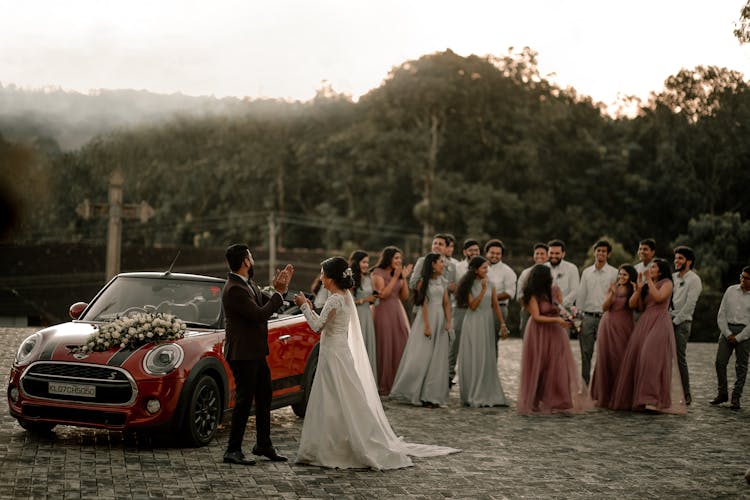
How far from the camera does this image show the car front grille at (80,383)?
942 centimetres

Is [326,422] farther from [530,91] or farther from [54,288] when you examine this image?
[530,91]

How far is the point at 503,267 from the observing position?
53.7 ft

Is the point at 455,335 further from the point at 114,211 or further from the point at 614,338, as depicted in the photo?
the point at 114,211

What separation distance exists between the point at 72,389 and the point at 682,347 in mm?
8798

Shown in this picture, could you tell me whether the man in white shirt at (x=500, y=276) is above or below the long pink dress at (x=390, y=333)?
above

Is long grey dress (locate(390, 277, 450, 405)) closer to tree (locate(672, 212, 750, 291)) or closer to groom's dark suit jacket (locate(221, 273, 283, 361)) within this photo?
groom's dark suit jacket (locate(221, 273, 283, 361))

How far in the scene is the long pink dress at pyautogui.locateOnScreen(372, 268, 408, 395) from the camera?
15.8 m

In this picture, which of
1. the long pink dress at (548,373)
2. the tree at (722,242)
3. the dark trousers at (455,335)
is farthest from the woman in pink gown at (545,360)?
the tree at (722,242)

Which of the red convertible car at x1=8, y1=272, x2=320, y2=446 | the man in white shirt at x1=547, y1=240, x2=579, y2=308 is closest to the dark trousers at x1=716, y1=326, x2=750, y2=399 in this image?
the man in white shirt at x1=547, y1=240, x2=579, y2=308

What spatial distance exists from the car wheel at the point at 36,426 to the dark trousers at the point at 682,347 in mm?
8537

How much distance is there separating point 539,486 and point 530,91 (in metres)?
45.2

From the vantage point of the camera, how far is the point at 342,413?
9211 mm

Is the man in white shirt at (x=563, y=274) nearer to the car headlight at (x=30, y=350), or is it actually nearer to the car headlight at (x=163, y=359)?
the car headlight at (x=163, y=359)

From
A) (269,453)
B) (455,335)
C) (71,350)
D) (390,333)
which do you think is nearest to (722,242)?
(390,333)
